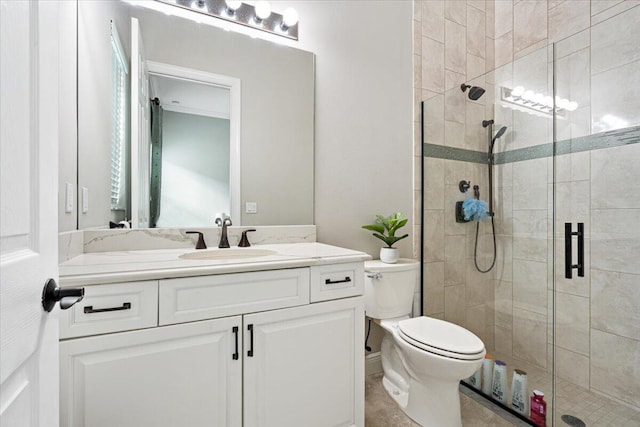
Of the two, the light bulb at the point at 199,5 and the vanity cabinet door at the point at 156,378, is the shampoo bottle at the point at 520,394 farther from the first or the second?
the light bulb at the point at 199,5

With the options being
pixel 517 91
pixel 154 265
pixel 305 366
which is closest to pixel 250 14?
pixel 154 265

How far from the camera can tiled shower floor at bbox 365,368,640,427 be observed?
147 centimetres

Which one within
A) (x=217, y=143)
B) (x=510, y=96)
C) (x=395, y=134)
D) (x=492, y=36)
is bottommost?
(x=217, y=143)

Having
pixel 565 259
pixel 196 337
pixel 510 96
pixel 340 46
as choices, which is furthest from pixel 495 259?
pixel 196 337

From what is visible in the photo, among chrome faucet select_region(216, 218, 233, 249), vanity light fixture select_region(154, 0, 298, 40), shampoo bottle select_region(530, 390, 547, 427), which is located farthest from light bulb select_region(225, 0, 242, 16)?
shampoo bottle select_region(530, 390, 547, 427)

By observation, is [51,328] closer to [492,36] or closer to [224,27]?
[224,27]

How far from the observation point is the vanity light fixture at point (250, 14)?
1.51 m

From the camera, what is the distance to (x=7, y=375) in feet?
1.36

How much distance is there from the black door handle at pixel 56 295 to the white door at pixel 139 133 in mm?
899

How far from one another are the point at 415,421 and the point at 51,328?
160 centimetres

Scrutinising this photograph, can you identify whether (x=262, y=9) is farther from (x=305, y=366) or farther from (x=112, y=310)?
(x=305, y=366)

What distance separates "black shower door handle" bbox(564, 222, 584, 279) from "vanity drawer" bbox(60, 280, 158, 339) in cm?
191

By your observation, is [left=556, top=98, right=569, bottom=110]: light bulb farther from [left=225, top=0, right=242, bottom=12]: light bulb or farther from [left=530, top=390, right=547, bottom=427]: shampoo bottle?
[left=225, top=0, right=242, bottom=12]: light bulb

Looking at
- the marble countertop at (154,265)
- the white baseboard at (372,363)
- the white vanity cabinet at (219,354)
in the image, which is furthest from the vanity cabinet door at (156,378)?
the white baseboard at (372,363)
